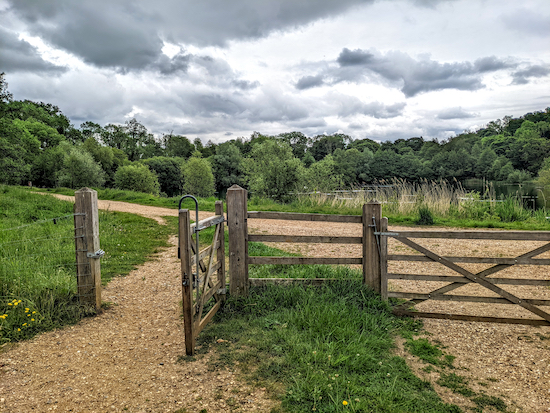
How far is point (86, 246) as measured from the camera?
509 cm

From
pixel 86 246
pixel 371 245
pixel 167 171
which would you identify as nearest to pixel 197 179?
pixel 167 171

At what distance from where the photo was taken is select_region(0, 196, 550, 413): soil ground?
3152 millimetres

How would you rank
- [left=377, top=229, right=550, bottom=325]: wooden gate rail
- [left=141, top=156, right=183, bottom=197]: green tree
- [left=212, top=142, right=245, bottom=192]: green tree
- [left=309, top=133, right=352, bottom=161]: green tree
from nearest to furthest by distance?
[left=377, top=229, right=550, bottom=325]: wooden gate rail, [left=141, top=156, right=183, bottom=197]: green tree, [left=212, top=142, right=245, bottom=192]: green tree, [left=309, top=133, right=352, bottom=161]: green tree

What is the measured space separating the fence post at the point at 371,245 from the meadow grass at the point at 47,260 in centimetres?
415

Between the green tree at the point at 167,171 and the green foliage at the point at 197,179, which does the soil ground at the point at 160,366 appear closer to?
the green foliage at the point at 197,179

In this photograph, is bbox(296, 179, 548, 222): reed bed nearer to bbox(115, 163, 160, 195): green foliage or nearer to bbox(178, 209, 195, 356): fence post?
bbox(178, 209, 195, 356): fence post

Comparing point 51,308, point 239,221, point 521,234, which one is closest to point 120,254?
point 51,308

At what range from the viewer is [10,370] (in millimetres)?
3627

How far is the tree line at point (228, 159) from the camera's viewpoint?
23953 mm

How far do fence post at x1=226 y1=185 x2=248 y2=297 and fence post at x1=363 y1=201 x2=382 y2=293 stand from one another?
71.3 inches

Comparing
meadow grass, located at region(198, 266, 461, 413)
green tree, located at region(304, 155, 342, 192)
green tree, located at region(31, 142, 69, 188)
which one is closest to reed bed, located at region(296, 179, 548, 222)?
green tree, located at region(304, 155, 342, 192)

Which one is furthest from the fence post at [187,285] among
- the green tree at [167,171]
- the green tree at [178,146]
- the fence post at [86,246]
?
the green tree at [178,146]

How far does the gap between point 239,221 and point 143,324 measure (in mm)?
1996

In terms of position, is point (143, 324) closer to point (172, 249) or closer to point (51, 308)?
point (51, 308)
